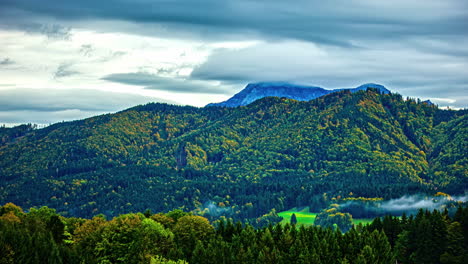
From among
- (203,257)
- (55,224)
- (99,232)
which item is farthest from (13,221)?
(203,257)

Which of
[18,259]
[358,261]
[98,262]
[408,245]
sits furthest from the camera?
[408,245]

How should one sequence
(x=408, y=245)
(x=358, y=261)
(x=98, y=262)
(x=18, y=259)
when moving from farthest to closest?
(x=408, y=245), (x=98, y=262), (x=358, y=261), (x=18, y=259)

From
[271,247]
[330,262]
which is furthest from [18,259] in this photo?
[330,262]

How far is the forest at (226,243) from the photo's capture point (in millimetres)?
149750

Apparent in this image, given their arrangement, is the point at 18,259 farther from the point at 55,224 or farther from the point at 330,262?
the point at 330,262

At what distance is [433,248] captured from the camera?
164 m

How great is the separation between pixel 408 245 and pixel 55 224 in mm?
106570

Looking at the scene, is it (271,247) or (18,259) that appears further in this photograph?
(271,247)

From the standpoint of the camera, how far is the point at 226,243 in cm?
16175

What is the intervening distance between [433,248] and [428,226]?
6460 millimetres

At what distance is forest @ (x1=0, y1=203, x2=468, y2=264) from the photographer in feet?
491

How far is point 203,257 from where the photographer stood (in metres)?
153

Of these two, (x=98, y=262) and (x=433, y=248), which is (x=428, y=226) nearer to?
(x=433, y=248)

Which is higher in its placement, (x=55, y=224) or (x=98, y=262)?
(x=55, y=224)
